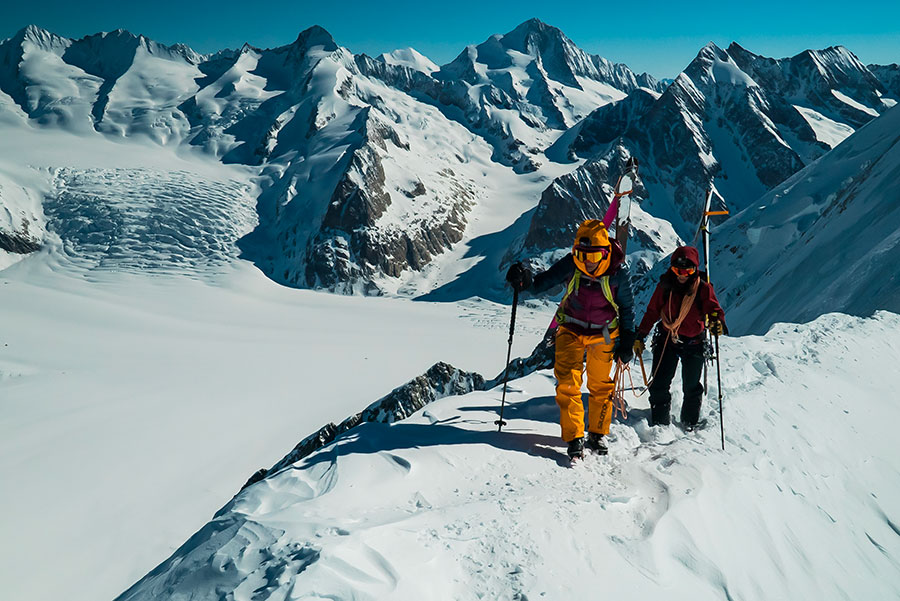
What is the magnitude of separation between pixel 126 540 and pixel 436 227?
3484 inches

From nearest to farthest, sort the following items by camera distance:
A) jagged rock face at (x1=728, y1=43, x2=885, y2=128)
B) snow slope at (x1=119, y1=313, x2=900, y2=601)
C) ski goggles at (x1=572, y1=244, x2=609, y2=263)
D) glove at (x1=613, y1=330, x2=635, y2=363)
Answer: snow slope at (x1=119, y1=313, x2=900, y2=601) → ski goggles at (x1=572, y1=244, x2=609, y2=263) → glove at (x1=613, y1=330, x2=635, y2=363) → jagged rock face at (x1=728, y1=43, x2=885, y2=128)

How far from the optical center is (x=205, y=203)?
9238 centimetres

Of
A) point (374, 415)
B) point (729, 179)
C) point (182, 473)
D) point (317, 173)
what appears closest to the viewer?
point (374, 415)

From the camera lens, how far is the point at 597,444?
569 centimetres

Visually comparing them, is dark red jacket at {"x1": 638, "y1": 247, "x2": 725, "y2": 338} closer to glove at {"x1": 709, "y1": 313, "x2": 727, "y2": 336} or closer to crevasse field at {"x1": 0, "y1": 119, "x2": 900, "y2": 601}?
glove at {"x1": 709, "y1": 313, "x2": 727, "y2": 336}

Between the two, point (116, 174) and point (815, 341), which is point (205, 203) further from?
point (815, 341)

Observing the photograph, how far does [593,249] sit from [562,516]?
9.19 feet

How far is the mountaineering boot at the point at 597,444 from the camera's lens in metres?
5.64

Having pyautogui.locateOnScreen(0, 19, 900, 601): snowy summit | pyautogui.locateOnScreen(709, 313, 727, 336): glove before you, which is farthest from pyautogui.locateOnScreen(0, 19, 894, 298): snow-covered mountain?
pyautogui.locateOnScreen(709, 313, 727, 336): glove

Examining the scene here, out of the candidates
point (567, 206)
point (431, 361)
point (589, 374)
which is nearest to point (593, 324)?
point (589, 374)

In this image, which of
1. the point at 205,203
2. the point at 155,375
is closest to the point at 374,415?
the point at 155,375

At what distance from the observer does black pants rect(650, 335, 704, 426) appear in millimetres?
6492

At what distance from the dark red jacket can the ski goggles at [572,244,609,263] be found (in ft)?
4.01

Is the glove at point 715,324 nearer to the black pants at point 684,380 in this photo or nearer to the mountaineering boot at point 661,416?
the black pants at point 684,380
